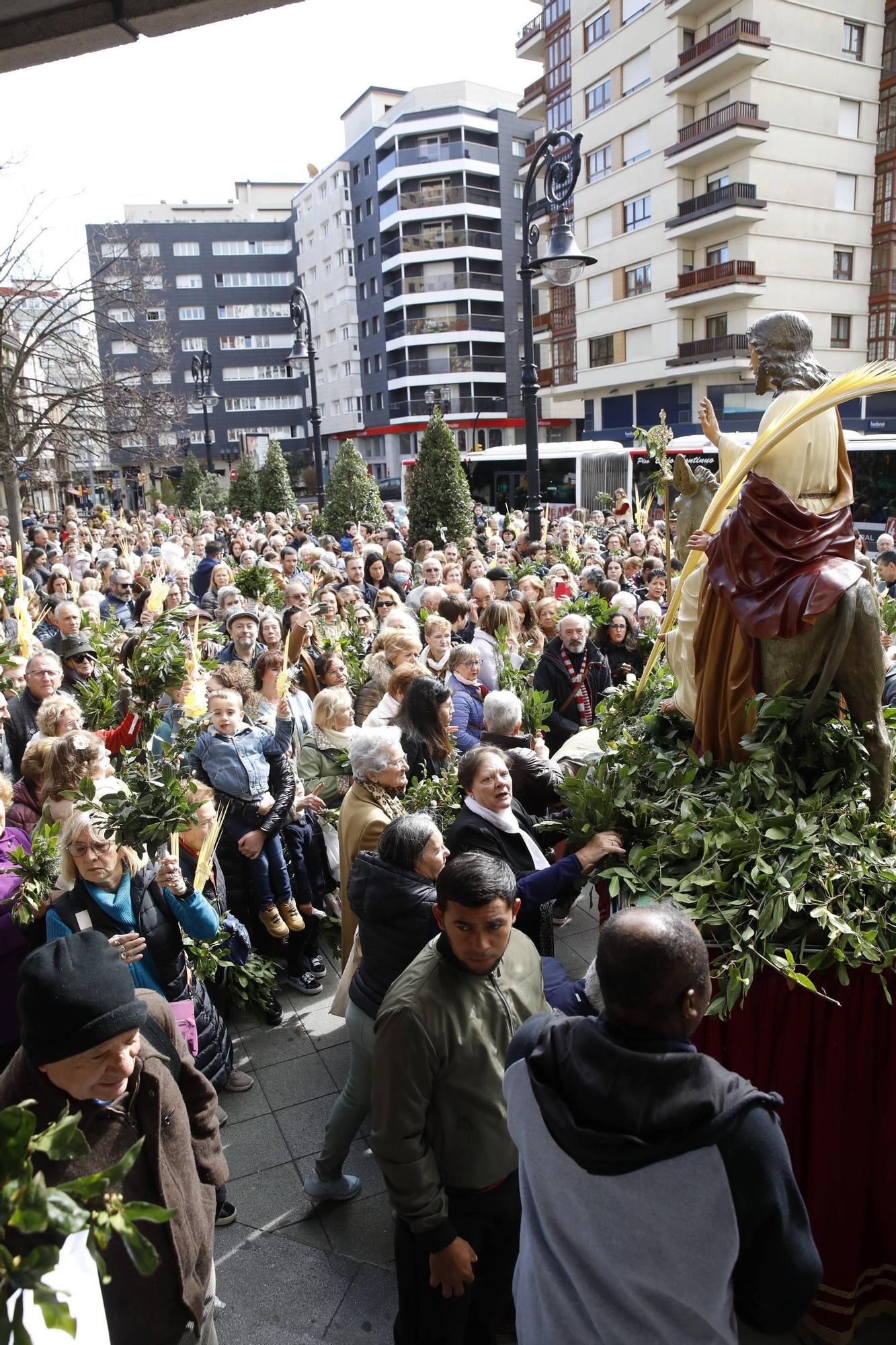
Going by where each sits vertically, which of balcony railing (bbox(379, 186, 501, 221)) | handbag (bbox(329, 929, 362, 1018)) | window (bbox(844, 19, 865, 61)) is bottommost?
handbag (bbox(329, 929, 362, 1018))

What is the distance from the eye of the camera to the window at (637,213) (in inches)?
1448

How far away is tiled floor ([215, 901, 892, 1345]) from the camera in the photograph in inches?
119

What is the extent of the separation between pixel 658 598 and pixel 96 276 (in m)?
17.1

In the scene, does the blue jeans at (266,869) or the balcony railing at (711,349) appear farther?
the balcony railing at (711,349)

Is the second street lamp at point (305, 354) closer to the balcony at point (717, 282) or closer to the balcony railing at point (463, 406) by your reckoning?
the balcony at point (717, 282)

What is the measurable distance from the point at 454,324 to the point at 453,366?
2.52m

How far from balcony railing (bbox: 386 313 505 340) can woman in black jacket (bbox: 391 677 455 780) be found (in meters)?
55.4

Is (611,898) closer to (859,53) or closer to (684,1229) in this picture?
(684,1229)

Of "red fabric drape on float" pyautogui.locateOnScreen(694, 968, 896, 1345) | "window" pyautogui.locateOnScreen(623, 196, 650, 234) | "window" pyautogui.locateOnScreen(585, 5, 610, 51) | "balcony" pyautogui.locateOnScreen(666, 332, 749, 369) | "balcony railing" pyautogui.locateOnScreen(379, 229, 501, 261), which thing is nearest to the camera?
"red fabric drape on float" pyautogui.locateOnScreen(694, 968, 896, 1345)

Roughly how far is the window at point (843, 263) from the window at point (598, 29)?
42.8 feet

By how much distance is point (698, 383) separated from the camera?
35750 millimetres

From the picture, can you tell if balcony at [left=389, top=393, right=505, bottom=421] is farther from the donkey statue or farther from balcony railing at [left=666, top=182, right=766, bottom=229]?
the donkey statue

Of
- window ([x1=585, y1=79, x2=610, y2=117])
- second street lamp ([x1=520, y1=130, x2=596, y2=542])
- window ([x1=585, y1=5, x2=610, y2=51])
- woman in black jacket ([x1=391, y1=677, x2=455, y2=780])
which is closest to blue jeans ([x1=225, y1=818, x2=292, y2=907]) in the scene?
woman in black jacket ([x1=391, y1=677, x2=455, y2=780])

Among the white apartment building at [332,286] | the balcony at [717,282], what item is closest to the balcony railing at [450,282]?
the white apartment building at [332,286]
